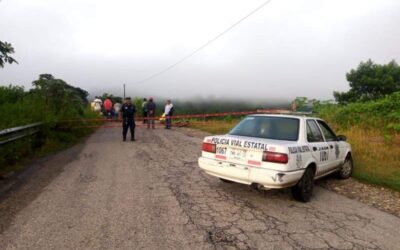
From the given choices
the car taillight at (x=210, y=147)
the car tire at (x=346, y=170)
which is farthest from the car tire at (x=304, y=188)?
the car tire at (x=346, y=170)

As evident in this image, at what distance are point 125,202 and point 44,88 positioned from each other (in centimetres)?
1116

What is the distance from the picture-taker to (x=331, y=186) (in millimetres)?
7352

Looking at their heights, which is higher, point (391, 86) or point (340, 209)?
point (391, 86)

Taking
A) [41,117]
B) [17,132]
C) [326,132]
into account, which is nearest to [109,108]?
[41,117]

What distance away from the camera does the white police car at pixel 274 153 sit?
5.48m

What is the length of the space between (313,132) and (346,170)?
1.95 m

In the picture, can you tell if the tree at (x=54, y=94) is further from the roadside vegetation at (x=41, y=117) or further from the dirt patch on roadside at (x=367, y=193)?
the dirt patch on roadside at (x=367, y=193)

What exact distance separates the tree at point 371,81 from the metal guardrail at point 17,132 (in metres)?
34.8

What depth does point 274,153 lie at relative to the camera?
5477mm

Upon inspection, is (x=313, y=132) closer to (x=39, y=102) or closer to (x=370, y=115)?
(x=39, y=102)

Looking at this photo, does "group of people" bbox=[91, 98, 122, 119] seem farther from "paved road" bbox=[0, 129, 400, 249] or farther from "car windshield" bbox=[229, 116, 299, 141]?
"car windshield" bbox=[229, 116, 299, 141]

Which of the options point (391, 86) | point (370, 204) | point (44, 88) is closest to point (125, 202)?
point (370, 204)

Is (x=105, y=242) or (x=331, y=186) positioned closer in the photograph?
(x=105, y=242)

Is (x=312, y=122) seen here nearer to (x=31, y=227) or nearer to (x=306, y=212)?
(x=306, y=212)
